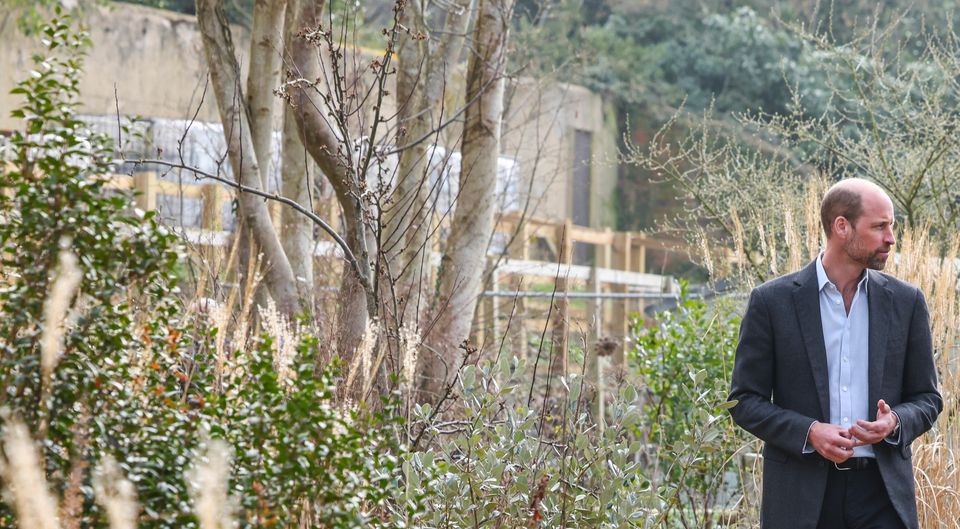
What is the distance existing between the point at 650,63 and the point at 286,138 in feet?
49.0

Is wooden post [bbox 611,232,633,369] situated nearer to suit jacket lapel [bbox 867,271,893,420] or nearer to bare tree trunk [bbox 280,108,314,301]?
bare tree trunk [bbox 280,108,314,301]

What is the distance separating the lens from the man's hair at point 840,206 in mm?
3553

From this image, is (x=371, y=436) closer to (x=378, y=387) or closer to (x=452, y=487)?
(x=452, y=487)

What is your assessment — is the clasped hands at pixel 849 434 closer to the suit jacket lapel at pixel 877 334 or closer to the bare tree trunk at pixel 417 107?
the suit jacket lapel at pixel 877 334

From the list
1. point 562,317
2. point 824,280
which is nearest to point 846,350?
point 824,280

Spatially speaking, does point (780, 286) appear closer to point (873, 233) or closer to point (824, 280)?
point (824, 280)

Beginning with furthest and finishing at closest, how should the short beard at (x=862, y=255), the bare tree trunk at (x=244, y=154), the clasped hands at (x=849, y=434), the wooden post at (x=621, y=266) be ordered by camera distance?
the wooden post at (x=621, y=266), the bare tree trunk at (x=244, y=154), the short beard at (x=862, y=255), the clasped hands at (x=849, y=434)

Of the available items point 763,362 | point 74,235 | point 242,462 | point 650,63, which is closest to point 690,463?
point 763,362

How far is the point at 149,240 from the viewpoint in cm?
236

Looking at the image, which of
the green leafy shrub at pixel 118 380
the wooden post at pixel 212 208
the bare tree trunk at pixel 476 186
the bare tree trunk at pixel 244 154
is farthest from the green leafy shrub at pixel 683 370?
the green leafy shrub at pixel 118 380

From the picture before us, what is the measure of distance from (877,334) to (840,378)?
0.51ft

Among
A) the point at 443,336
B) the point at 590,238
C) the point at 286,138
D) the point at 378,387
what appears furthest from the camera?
the point at 590,238

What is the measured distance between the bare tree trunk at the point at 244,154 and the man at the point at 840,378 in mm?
2721

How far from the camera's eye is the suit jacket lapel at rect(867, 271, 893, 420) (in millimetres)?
3562
